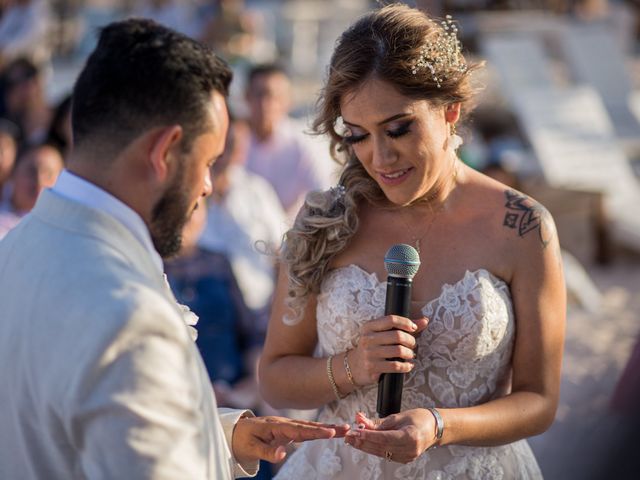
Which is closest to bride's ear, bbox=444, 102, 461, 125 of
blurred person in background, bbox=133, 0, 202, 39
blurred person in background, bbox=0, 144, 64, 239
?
blurred person in background, bbox=0, 144, 64, 239

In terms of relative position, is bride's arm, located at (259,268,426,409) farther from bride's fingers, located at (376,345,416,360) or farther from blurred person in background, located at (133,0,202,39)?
blurred person in background, located at (133,0,202,39)

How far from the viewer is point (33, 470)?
5.73ft

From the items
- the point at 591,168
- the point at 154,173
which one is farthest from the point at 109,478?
the point at 591,168

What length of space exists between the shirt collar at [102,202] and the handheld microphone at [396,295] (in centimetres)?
81

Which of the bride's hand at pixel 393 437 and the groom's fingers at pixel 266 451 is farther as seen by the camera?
the groom's fingers at pixel 266 451

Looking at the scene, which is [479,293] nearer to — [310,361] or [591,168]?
[310,361]

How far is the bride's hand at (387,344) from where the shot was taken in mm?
2455

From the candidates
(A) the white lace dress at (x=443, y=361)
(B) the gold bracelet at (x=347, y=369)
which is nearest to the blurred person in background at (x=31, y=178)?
(A) the white lace dress at (x=443, y=361)

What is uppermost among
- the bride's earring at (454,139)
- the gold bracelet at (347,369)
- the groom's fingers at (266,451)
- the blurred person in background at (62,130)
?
the bride's earring at (454,139)

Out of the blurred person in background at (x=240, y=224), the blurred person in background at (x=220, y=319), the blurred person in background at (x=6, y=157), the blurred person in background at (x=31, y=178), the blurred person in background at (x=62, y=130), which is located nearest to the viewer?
the blurred person in background at (x=220, y=319)

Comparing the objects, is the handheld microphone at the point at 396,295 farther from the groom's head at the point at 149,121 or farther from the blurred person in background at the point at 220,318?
the blurred person in background at the point at 220,318

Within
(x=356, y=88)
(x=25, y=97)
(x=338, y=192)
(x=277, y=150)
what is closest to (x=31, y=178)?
(x=277, y=150)

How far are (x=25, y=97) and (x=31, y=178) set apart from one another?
157 inches

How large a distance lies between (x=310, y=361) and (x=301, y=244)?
14.9 inches
